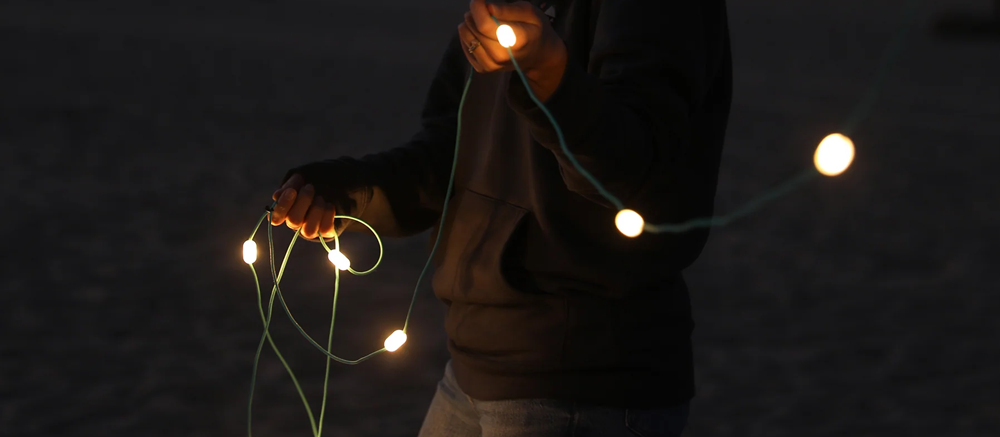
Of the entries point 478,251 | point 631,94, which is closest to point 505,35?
point 631,94

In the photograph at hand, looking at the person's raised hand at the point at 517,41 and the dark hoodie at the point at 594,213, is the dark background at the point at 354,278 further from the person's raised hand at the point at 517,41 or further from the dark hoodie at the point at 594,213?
the person's raised hand at the point at 517,41

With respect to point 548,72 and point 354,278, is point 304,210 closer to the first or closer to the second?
point 548,72

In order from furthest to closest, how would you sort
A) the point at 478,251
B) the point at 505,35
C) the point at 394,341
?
the point at 394,341, the point at 478,251, the point at 505,35

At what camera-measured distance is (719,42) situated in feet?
4.71

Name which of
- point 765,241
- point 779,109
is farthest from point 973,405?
point 779,109

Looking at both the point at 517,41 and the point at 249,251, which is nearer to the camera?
the point at 517,41

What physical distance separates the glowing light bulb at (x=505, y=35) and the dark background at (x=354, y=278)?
2650mm

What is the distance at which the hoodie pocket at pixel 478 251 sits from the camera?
1.56 m

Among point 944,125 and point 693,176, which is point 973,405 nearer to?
point 693,176

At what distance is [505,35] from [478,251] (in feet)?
1.80

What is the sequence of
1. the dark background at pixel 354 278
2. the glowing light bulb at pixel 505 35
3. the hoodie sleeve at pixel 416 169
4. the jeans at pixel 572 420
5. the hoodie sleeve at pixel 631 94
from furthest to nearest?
1. the dark background at pixel 354 278
2. the hoodie sleeve at pixel 416 169
3. the jeans at pixel 572 420
4. the hoodie sleeve at pixel 631 94
5. the glowing light bulb at pixel 505 35

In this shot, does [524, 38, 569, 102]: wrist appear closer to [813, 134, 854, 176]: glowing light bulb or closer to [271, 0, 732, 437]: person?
[271, 0, 732, 437]: person

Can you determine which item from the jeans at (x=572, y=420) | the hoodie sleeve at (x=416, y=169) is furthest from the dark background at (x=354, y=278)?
the jeans at (x=572, y=420)

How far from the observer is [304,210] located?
1.71m
